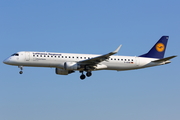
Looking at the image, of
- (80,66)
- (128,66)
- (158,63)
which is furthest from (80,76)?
(158,63)

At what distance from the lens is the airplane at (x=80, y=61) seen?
188ft

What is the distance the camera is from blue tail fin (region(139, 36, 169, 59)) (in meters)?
64.2

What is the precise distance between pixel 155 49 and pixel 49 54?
704 inches

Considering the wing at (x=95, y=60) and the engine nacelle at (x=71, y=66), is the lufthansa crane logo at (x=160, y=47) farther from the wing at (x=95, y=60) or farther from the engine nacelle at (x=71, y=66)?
the engine nacelle at (x=71, y=66)

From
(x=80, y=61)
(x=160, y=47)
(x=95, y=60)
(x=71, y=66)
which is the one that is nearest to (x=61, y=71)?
(x=71, y=66)

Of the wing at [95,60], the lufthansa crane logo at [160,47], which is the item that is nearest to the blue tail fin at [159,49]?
the lufthansa crane logo at [160,47]

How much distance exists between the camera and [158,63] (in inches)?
2452

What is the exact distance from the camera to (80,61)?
57.8 meters

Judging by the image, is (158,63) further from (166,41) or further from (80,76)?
(80,76)

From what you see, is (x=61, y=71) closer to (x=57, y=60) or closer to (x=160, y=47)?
(x=57, y=60)

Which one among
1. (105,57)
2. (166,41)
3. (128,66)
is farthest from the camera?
(166,41)

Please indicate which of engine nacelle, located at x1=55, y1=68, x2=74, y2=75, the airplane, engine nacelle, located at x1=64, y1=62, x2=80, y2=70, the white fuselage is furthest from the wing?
engine nacelle, located at x1=55, y1=68, x2=74, y2=75

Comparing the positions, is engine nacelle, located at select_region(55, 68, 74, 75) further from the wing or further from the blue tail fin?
the blue tail fin

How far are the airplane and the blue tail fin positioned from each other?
114cm
